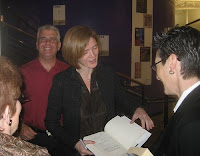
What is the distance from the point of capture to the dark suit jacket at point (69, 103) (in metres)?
1.92

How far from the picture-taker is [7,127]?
1057 millimetres

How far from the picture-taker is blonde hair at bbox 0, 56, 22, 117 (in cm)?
100

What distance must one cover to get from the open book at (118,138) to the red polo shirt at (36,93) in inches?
42.9

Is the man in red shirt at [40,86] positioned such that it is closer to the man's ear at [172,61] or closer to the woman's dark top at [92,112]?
the woman's dark top at [92,112]

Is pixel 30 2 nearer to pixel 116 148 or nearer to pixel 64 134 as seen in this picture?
pixel 64 134

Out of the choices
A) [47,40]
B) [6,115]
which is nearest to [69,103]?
[6,115]

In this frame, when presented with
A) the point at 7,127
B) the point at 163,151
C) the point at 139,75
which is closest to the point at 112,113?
the point at 163,151

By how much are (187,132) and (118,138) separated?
30.5 inches

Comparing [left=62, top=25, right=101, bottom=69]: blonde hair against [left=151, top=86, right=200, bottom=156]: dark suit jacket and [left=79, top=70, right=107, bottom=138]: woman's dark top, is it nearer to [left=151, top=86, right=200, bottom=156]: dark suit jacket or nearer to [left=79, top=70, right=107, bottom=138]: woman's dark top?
[left=79, top=70, right=107, bottom=138]: woman's dark top

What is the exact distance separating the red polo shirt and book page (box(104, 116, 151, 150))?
1131mm

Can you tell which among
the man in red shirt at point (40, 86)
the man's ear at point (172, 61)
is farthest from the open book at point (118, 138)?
the man in red shirt at point (40, 86)

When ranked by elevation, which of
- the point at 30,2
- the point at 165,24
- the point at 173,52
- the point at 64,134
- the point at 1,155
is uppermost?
the point at 30,2

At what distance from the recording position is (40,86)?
262cm

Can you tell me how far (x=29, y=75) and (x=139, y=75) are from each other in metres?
4.15
